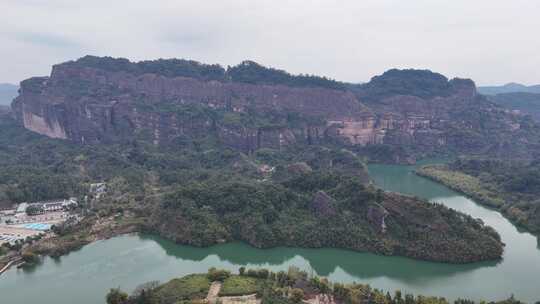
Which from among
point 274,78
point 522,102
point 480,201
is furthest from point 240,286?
point 522,102

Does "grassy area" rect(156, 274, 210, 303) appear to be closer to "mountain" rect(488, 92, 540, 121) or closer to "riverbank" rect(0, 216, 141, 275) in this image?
"riverbank" rect(0, 216, 141, 275)

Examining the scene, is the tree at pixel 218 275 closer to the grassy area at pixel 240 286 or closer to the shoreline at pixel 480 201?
the grassy area at pixel 240 286

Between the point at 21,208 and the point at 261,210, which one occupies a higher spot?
the point at 261,210

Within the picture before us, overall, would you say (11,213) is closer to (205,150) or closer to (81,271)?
(81,271)

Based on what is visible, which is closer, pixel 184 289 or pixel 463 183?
pixel 184 289

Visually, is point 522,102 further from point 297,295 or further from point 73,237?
point 73,237
